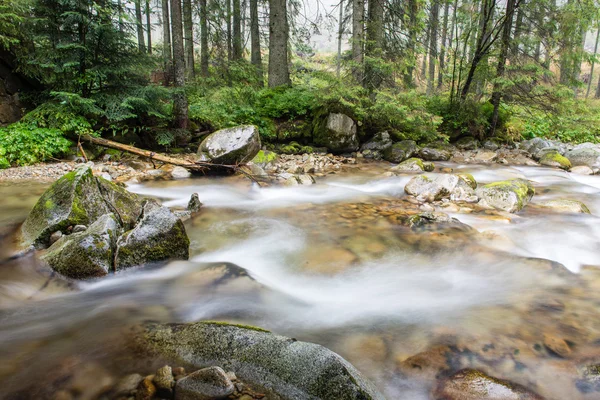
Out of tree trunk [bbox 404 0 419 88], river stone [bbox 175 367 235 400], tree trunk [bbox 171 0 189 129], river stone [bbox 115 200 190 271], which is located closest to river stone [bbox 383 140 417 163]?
tree trunk [bbox 404 0 419 88]

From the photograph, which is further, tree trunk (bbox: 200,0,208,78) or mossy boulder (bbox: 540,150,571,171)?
tree trunk (bbox: 200,0,208,78)

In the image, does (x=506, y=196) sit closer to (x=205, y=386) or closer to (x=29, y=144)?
(x=205, y=386)

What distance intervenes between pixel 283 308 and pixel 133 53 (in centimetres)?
755

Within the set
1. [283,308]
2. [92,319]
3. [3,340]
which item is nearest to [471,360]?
[283,308]

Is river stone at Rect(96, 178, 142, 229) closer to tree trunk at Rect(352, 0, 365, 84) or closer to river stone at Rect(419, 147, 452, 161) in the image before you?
tree trunk at Rect(352, 0, 365, 84)

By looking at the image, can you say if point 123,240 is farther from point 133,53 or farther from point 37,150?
point 133,53

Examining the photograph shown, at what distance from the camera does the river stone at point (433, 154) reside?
36.5ft

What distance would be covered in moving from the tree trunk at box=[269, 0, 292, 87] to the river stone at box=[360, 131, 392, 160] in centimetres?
353

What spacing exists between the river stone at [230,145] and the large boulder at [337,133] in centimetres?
315

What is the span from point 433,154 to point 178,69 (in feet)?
26.0

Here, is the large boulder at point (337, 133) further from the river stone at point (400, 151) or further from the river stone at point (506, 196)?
the river stone at point (506, 196)

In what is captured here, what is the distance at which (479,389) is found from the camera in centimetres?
221

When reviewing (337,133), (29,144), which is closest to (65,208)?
(29,144)

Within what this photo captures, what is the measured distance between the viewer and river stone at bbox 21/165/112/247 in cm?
404
